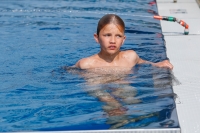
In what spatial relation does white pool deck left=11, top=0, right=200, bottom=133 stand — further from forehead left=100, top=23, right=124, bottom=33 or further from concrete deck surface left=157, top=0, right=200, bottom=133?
forehead left=100, top=23, right=124, bottom=33

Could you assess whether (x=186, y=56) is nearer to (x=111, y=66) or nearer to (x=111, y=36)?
(x=111, y=66)

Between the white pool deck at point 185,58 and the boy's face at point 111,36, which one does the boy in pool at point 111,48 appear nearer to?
the boy's face at point 111,36

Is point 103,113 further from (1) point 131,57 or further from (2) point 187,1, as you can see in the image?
(2) point 187,1

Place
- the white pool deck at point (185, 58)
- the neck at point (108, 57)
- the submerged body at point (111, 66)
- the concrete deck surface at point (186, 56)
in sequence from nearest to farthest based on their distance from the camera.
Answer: the white pool deck at point (185, 58) < the concrete deck surface at point (186, 56) < the submerged body at point (111, 66) < the neck at point (108, 57)

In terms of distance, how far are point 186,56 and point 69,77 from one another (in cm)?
150

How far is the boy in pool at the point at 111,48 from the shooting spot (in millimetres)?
5121

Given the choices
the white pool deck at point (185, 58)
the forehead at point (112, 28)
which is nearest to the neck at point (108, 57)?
the forehead at point (112, 28)

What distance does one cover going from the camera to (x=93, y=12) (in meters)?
8.80

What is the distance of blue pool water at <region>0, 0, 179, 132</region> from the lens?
13.5ft

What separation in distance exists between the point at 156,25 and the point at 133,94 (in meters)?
3.44

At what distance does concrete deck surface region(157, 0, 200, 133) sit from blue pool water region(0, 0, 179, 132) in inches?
3.9

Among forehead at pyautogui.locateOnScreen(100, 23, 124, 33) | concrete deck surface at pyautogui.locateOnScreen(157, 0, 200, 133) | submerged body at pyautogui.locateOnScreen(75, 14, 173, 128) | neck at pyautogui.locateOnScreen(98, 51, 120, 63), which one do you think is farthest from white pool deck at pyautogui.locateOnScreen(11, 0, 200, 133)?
forehead at pyautogui.locateOnScreen(100, 23, 124, 33)

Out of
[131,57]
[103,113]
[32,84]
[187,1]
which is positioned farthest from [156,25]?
[103,113]

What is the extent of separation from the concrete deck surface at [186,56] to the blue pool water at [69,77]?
10 centimetres
